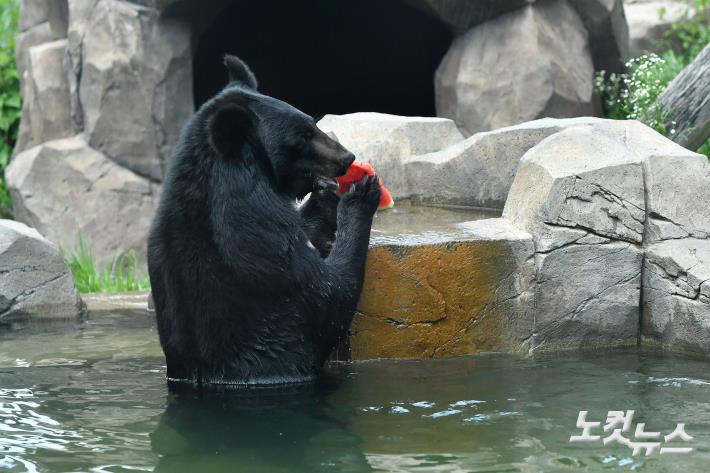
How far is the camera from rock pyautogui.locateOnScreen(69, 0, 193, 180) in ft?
33.9

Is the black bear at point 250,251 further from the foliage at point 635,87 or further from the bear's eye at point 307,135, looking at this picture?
the foliage at point 635,87

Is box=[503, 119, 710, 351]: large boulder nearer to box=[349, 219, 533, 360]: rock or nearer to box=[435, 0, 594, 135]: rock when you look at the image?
box=[349, 219, 533, 360]: rock

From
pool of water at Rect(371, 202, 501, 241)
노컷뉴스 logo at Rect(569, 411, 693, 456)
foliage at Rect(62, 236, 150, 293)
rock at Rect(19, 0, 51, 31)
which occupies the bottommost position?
foliage at Rect(62, 236, 150, 293)

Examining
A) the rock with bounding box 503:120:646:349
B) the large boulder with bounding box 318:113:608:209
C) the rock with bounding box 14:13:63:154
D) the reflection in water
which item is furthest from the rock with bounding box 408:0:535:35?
the reflection in water

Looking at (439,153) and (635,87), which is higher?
(635,87)

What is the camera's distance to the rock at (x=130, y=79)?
10.3 meters

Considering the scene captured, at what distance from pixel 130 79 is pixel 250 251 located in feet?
21.0

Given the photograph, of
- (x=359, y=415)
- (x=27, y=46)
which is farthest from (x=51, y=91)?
(x=359, y=415)

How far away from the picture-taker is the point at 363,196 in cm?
494

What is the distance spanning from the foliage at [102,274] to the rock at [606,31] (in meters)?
4.97

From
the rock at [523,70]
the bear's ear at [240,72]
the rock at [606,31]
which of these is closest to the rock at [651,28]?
the rock at [606,31]

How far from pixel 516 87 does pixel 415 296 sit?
5.21 m

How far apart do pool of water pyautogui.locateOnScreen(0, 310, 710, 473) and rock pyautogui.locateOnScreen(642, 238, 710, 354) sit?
0.17 m

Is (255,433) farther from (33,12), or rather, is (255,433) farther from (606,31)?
(33,12)
